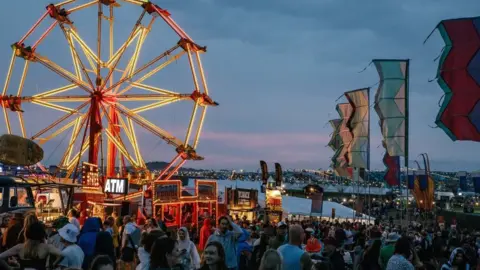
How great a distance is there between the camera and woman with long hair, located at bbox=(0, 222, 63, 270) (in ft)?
19.5

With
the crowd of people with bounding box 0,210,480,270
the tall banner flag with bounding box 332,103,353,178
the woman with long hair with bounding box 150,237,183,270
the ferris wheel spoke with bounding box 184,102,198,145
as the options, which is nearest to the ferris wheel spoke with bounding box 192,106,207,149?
the ferris wheel spoke with bounding box 184,102,198,145

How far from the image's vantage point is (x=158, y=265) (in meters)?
4.97

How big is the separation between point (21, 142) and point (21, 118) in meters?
13.2

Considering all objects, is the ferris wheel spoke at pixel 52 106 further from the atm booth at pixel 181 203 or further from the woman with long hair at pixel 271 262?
the woman with long hair at pixel 271 262

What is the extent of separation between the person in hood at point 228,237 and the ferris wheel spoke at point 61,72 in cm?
2360

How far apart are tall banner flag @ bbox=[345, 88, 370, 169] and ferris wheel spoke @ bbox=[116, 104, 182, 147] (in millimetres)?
11968

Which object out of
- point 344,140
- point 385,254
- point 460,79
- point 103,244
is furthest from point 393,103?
point 103,244

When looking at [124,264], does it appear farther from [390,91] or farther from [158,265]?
[390,91]

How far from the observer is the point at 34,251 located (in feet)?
19.5

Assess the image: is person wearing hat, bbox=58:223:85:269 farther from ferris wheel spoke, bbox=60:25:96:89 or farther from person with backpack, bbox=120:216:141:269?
ferris wheel spoke, bbox=60:25:96:89

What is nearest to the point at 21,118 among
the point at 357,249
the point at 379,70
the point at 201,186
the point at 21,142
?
the point at 201,186

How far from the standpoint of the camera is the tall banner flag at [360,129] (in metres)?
20.3

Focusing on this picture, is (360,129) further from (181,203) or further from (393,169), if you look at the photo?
(181,203)

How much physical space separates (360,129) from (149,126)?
1374cm
